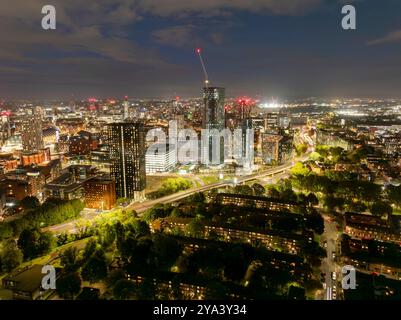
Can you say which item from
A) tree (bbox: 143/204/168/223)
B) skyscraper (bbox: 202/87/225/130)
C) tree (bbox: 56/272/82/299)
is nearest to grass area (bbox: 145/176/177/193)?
tree (bbox: 143/204/168/223)

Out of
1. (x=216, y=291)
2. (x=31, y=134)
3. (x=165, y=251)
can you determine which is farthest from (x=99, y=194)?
(x=31, y=134)

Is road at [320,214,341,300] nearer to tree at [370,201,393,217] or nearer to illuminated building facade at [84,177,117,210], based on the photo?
tree at [370,201,393,217]

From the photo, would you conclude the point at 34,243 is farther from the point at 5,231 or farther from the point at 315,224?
the point at 315,224

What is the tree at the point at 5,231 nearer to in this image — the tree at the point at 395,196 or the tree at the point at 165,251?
the tree at the point at 165,251

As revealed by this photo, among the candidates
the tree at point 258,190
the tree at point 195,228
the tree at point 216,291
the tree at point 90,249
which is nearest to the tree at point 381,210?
the tree at point 258,190

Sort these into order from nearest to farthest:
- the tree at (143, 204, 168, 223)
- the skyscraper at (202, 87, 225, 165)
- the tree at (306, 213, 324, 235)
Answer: the tree at (306, 213, 324, 235)
the tree at (143, 204, 168, 223)
the skyscraper at (202, 87, 225, 165)
